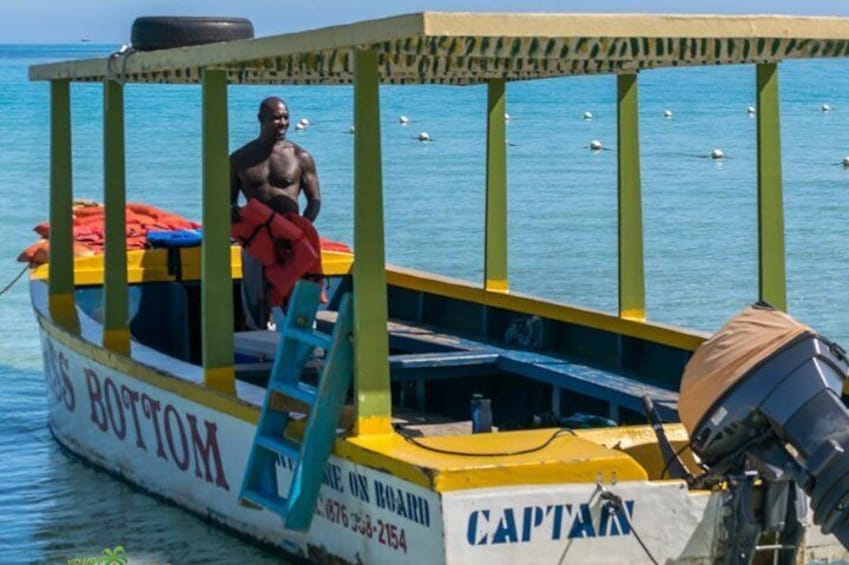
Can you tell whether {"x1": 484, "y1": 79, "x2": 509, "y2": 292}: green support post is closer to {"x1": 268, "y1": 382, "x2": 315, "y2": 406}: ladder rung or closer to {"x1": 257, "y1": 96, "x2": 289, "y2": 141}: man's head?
{"x1": 257, "y1": 96, "x2": 289, "y2": 141}: man's head

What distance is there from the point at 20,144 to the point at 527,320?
4169 cm

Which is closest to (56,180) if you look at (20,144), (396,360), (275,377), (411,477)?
(396,360)

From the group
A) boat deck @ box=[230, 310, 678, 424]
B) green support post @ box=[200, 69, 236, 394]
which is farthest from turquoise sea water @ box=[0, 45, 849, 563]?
boat deck @ box=[230, 310, 678, 424]

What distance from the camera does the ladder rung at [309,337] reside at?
817cm

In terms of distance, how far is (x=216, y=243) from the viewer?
9211mm

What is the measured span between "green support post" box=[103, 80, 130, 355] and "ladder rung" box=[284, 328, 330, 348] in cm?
234

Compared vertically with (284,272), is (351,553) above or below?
below

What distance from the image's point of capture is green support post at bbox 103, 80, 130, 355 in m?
10.5

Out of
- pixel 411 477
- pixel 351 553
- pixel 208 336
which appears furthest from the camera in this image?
pixel 208 336

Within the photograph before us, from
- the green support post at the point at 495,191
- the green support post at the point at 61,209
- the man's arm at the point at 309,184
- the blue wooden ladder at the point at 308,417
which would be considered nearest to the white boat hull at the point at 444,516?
the blue wooden ladder at the point at 308,417

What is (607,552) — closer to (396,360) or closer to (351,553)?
(351,553)

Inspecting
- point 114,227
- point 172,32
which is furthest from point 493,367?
point 172,32

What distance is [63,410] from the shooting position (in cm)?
1184

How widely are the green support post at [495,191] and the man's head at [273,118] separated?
1.21 m
